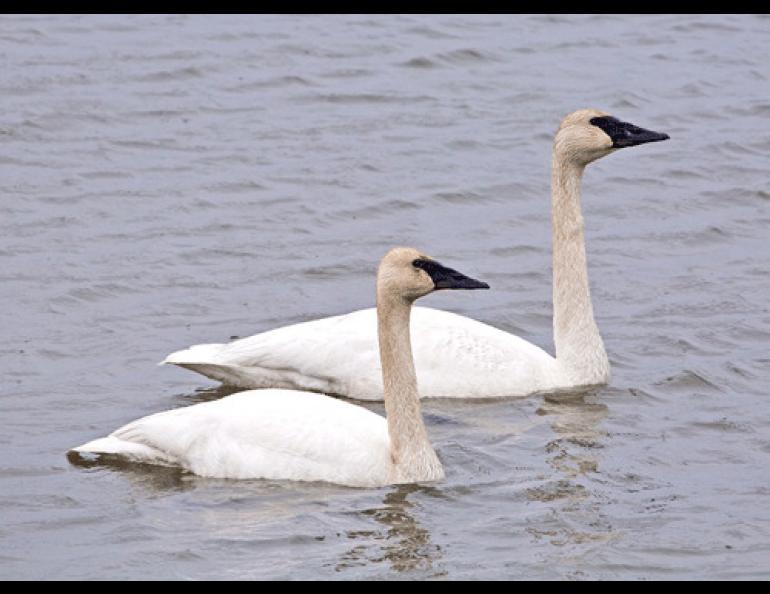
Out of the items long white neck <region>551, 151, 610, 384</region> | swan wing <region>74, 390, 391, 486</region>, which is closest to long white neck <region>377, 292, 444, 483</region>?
swan wing <region>74, 390, 391, 486</region>

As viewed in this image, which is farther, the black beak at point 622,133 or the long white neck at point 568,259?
the long white neck at point 568,259

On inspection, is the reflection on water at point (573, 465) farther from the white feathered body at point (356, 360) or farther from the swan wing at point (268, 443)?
the swan wing at point (268, 443)

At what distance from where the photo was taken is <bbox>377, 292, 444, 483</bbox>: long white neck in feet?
31.9

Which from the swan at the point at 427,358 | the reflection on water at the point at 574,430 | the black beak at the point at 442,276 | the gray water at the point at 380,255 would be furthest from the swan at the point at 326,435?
the swan at the point at 427,358

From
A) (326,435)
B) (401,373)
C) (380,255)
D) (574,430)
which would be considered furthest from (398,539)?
(380,255)

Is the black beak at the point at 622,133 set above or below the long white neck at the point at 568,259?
above

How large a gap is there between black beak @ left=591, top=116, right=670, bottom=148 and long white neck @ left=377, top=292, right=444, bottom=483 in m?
2.50

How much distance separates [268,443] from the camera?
9.73 metres

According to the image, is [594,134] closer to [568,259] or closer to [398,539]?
[568,259]

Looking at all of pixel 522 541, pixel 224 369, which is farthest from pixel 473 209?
pixel 522 541

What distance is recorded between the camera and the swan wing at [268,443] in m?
9.71

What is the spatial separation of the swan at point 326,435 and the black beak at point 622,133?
248cm

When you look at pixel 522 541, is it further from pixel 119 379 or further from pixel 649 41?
pixel 649 41

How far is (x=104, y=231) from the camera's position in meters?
14.2
